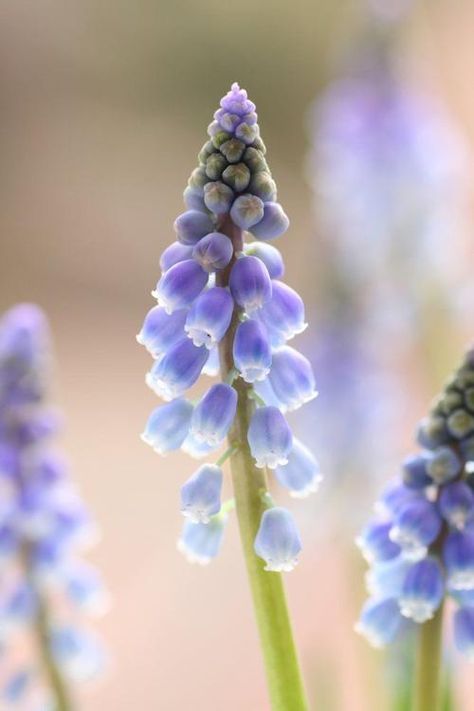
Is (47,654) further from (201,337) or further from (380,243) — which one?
(380,243)

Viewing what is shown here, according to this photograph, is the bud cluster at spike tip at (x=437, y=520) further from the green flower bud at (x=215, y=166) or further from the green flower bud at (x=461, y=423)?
the green flower bud at (x=215, y=166)

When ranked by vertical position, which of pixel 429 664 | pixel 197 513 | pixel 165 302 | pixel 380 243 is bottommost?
pixel 429 664

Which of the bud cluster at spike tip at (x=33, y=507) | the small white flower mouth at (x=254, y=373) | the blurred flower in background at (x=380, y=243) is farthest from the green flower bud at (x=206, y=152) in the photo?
the blurred flower in background at (x=380, y=243)

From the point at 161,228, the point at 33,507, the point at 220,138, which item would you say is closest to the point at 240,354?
the point at 220,138

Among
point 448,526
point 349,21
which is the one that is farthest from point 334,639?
point 448,526

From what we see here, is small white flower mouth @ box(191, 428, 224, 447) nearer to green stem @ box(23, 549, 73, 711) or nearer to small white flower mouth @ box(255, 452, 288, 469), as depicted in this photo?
small white flower mouth @ box(255, 452, 288, 469)

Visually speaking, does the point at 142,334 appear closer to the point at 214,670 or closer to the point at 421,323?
the point at 421,323

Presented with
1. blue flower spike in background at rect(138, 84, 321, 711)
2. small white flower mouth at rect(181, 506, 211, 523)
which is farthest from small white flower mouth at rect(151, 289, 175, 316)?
small white flower mouth at rect(181, 506, 211, 523)
